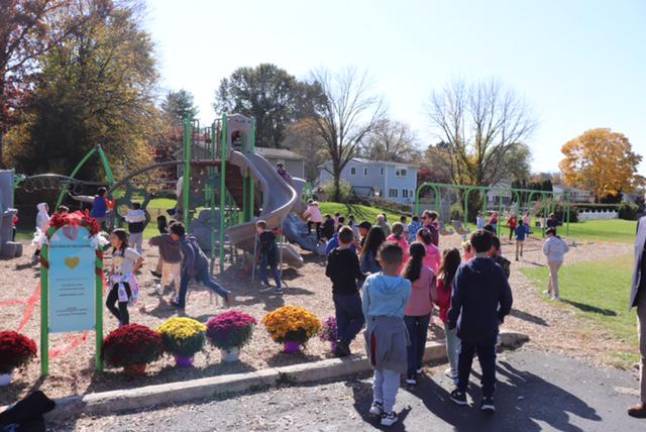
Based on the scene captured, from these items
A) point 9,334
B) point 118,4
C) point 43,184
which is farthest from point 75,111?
point 9,334

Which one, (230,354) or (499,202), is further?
(499,202)

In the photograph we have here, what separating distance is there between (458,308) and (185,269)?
5.44 m

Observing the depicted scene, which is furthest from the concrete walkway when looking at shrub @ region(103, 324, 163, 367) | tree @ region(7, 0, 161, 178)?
tree @ region(7, 0, 161, 178)

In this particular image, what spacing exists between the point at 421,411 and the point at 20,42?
1244 inches

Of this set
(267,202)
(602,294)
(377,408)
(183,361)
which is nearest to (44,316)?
(183,361)

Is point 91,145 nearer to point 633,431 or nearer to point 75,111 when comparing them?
point 75,111

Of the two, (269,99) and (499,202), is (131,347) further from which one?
(269,99)

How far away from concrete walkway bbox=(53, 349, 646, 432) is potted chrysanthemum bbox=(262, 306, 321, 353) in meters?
0.88

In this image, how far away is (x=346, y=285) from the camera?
6637mm

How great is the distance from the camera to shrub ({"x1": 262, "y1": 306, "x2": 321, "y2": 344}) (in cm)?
686

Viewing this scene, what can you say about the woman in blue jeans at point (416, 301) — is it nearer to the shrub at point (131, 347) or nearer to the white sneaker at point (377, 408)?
the white sneaker at point (377, 408)

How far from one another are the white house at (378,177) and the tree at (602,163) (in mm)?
25218

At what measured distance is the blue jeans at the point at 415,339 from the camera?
6.28m

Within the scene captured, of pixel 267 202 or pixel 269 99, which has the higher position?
pixel 269 99
